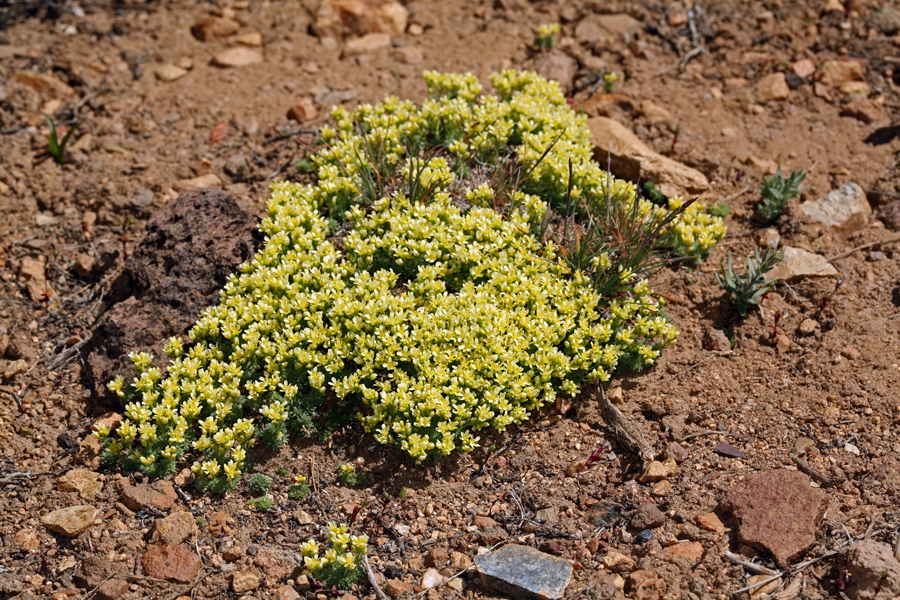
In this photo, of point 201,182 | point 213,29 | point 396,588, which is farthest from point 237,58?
point 396,588

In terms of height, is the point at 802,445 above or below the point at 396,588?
above

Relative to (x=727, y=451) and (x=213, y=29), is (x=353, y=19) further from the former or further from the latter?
(x=727, y=451)

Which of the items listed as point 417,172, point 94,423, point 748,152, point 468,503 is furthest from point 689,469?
point 94,423

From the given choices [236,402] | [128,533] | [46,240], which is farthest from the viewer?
[46,240]

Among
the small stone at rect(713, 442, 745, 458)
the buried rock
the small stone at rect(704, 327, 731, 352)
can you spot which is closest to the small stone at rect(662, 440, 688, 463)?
the small stone at rect(713, 442, 745, 458)

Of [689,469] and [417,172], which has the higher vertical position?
[417,172]

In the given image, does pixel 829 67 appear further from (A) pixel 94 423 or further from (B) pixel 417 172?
(A) pixel 94 423

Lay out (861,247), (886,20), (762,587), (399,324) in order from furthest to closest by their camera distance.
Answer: (886,20) < (861,247) < (399,324) < (762,587)
